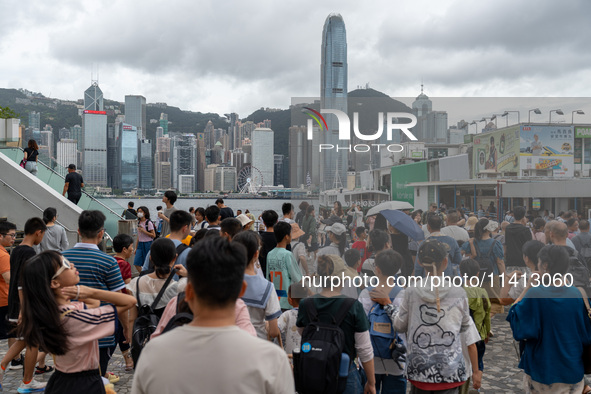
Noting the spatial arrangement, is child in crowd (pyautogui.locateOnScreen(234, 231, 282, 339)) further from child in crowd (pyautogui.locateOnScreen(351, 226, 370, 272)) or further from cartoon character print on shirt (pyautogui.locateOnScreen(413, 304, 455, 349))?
child in crowd (pyautogui.locateOnScreen(351, 226, 370, 272))

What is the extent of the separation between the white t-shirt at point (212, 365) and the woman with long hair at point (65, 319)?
111 centimetres

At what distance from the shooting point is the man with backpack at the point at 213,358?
1422 millimetres

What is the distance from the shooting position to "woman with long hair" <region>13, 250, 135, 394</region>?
7.61 feet

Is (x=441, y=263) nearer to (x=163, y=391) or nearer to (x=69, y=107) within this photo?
(x=163, y=391)

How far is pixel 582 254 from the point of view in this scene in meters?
6.11

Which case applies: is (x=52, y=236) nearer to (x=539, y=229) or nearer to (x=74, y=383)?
(x=74, y=383)

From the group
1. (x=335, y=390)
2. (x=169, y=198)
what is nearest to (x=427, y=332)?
(x=335, y=390)

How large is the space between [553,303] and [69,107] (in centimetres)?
12902

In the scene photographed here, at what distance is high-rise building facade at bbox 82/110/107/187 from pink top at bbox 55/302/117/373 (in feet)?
285

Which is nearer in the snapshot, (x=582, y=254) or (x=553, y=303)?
(x=553, y=303)

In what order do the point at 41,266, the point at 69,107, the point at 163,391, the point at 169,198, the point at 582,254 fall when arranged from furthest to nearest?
the point at 69,107 < the point at 169,198 < the point at 582,254 < the point at 41,266 < the point at 163,391

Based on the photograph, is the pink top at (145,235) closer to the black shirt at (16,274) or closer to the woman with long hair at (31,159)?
the black shirt at (16,274)

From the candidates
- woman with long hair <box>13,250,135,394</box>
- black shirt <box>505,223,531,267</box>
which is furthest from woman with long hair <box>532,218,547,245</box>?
woman with long hair <box>13,250,135,394</box>

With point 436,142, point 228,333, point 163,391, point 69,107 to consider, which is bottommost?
point 163,391
